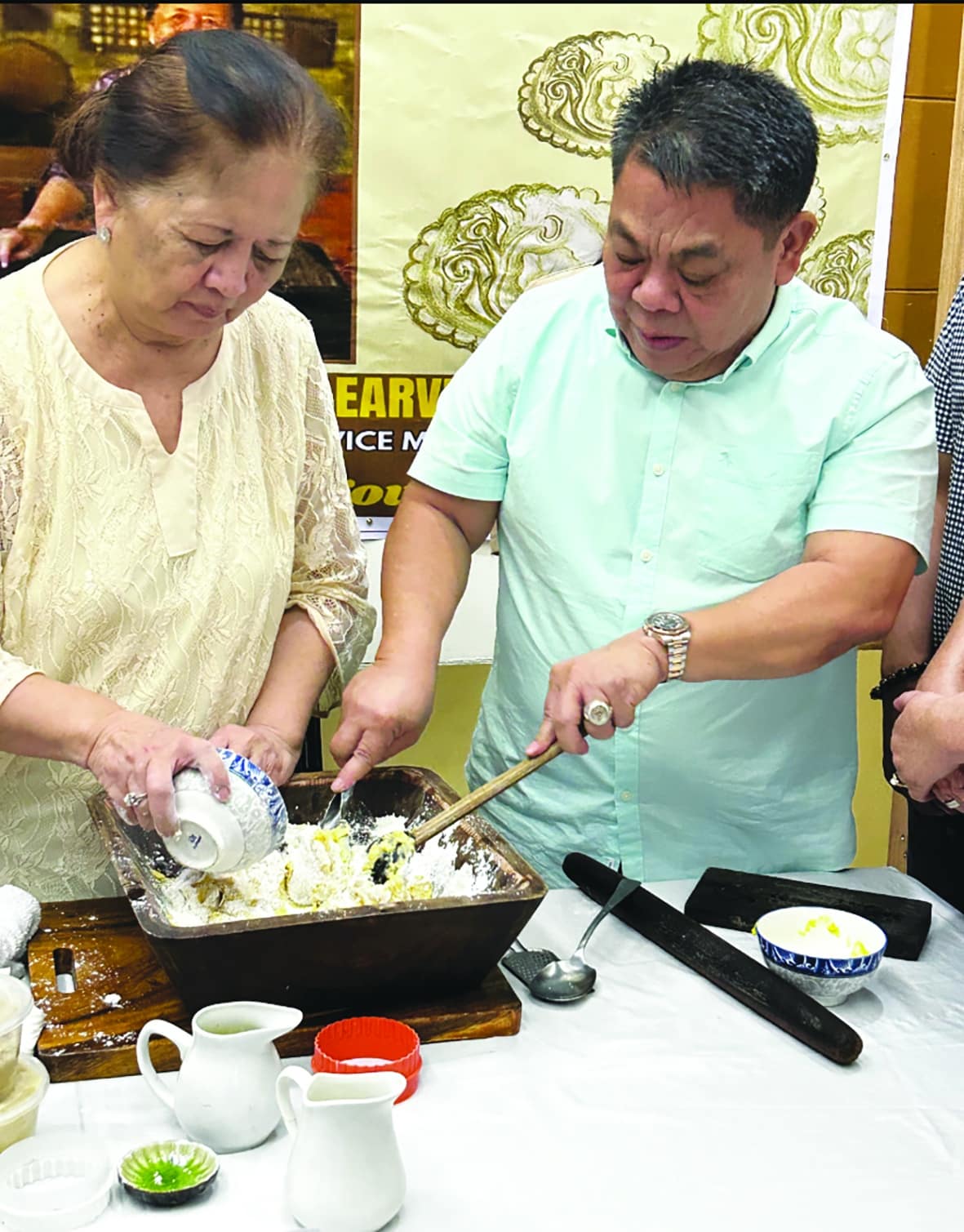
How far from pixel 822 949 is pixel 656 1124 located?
1.41ft

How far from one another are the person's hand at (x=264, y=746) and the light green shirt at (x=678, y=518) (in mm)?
417

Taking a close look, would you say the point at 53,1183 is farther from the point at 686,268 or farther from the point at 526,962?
the point at 686,268

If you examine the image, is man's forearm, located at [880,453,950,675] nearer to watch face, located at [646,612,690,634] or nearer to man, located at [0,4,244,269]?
watch face, located at [646,612,690,634]

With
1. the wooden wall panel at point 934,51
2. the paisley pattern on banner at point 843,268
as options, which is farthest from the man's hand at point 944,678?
the wooden wall panel at point 934,51

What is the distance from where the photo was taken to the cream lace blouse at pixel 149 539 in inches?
68.3

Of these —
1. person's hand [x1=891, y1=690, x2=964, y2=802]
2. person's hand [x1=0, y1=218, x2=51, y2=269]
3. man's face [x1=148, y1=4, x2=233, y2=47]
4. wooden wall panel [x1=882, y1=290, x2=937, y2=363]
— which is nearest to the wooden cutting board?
person's hand [x1=891, y1=690, x2=964, y2=802]

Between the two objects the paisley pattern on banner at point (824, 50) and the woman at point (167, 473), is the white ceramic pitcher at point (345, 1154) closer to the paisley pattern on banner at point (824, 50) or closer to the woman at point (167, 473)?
the woman at point (167, 473)

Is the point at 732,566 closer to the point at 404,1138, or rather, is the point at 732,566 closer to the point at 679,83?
the point at 679,83

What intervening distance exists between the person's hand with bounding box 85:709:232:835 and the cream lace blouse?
16 centimetres

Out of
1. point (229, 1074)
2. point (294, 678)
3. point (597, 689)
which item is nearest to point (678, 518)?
point (597, 689)

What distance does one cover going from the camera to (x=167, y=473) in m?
1.83

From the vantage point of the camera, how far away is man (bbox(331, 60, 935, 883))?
1.78m

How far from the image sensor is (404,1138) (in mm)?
1367

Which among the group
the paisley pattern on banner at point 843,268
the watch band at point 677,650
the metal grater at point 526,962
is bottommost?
the metal grater at point 526,962
